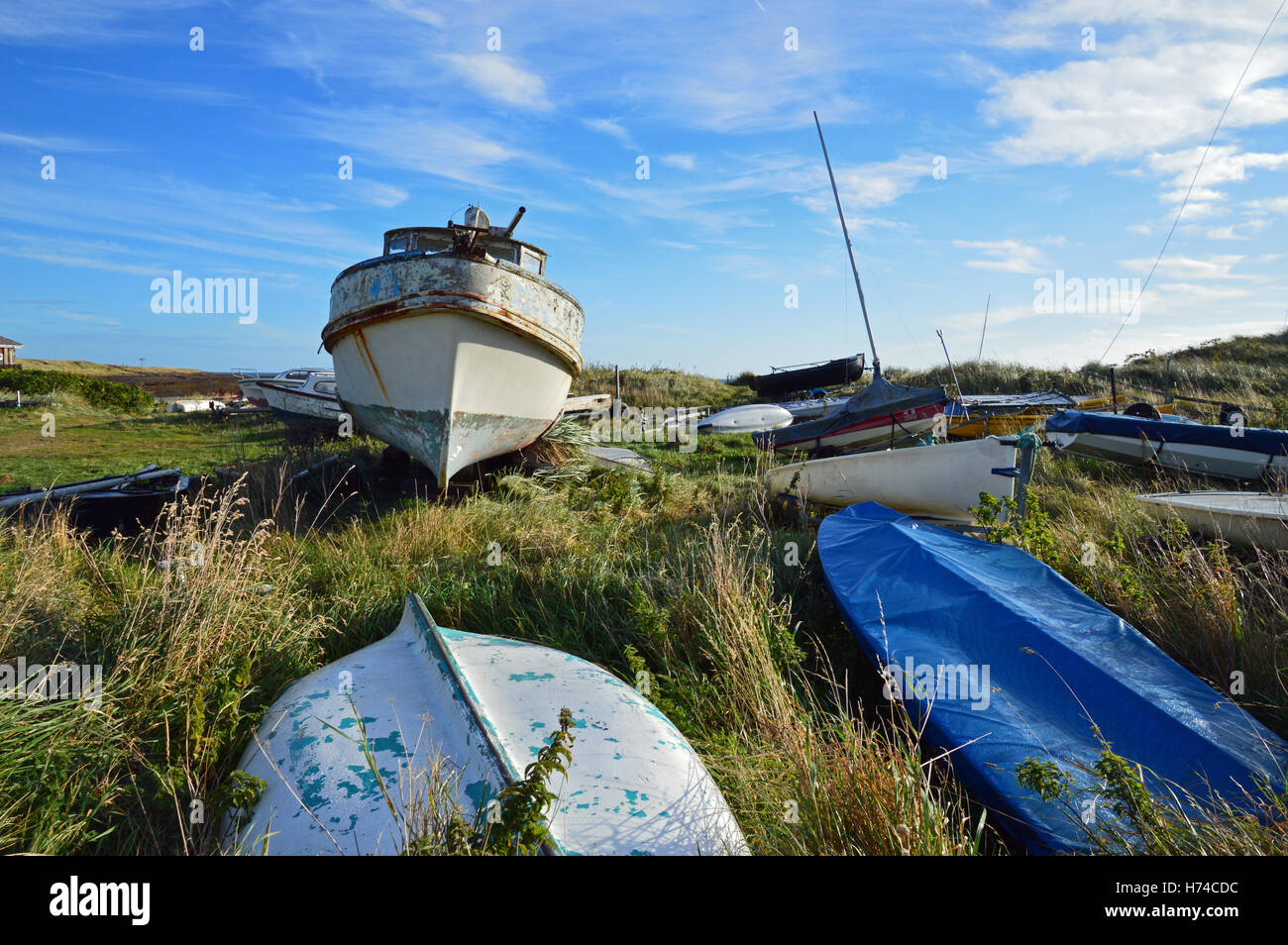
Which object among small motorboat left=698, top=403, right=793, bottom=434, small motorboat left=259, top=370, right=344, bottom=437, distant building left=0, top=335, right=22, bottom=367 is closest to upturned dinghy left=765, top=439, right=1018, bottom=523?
small motorboat left=698, top=403, right=793, bottom=434

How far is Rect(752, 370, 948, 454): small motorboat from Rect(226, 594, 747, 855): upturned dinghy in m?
9.36

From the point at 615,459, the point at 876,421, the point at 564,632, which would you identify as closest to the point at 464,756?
the point at 564,632

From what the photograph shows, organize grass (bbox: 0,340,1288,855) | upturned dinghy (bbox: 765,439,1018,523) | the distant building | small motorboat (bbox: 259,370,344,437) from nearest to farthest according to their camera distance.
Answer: grass (bbox: 0,340,1288,855)
upturned dinghy (bbox: 765,439,1018,523)
small motorboat (bbox: 259,370,344,437)
the distant building

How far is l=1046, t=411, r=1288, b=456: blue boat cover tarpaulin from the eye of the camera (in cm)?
855

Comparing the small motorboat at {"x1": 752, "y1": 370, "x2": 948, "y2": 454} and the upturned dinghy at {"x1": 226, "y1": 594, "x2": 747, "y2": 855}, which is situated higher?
the small motorboat at {"x1": 752, "y1": 370, "x2": 948, "y2": 454}

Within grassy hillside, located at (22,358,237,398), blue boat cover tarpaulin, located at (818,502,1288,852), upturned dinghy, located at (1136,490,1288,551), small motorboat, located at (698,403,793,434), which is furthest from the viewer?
grassy hillside, located at (22,358,237,398)

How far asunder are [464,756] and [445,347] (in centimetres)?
529

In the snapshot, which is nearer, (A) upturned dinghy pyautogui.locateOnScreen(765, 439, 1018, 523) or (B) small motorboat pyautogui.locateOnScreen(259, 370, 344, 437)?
(A) upturned dinghy pyautogui.locateOnScreen(765, 439, 1018, 523)

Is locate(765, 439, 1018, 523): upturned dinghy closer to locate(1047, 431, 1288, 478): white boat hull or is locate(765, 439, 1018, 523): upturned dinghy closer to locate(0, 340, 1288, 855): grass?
locate(0, 340, 1288, 855): grass

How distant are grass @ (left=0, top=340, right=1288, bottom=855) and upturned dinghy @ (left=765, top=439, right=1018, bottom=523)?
0.92 m

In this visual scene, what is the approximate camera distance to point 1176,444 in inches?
371

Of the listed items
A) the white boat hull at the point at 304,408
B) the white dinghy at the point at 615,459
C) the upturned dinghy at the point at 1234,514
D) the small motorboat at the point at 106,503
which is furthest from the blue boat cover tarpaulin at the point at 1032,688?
the white boat hull at the point at 304,408

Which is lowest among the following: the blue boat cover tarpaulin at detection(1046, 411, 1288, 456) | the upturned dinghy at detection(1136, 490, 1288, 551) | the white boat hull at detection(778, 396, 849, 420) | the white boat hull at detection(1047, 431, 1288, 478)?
the upturned dinghy at detection(1136, 490, 1288, 551)

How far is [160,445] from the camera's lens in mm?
14555
